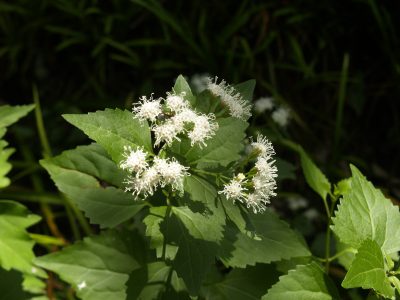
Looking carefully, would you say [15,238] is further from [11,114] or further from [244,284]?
[244,284]

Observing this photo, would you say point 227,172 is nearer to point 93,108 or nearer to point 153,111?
point 153,111

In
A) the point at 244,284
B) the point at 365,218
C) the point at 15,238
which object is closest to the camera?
the point at 365,218

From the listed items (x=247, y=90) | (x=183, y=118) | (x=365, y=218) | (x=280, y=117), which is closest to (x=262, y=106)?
(x=280, y=117)

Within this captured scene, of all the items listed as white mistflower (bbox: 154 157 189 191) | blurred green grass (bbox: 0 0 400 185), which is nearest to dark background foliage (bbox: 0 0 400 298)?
blurred green grass (bbox: 0 0 400 185)

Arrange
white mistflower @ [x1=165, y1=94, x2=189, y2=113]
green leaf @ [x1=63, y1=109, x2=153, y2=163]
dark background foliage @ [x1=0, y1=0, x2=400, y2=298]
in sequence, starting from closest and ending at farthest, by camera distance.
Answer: green leaf @ [x1=63, y1=109, x2=153, y2=163]
white mistflower @ [x1=165, y1=94, x2=189, y2=113]
dark background foliage @ [x1=0, y1=0, x2=400, y2=298]

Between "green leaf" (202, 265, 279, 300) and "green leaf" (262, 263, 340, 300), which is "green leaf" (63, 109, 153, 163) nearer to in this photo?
"green leaf" (262, 263, 340, 300)
